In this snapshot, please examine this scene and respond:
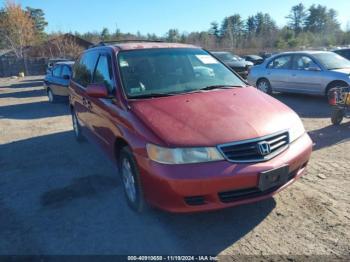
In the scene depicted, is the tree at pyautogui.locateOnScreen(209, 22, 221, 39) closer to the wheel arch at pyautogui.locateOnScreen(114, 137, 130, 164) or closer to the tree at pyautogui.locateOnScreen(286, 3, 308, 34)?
the tree at pyautogui.locateOnScreen(286, 3, 308, 34)

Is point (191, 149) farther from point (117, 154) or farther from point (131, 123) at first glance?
point (117, 154)

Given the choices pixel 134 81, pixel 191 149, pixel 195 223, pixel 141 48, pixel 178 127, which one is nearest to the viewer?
pixel 191 149

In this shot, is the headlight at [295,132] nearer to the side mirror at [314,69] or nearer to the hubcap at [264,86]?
the side mirror at [314,69]

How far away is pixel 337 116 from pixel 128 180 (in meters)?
5.13

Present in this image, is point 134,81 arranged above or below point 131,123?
above

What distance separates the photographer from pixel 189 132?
10.9 ft

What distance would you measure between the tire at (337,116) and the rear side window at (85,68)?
4919 mm

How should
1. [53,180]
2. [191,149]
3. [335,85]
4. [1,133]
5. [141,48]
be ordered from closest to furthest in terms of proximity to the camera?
[191,149] → [141,48] → [53,180] → [1,133] → [335,85]

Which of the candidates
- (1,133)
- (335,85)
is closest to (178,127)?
(1,133)

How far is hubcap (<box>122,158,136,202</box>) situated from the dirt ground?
0.21m

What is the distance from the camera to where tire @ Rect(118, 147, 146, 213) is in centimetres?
368

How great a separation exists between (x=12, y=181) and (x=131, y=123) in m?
2.67

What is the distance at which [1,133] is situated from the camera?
8898 mm

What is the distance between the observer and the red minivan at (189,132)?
3178mm
